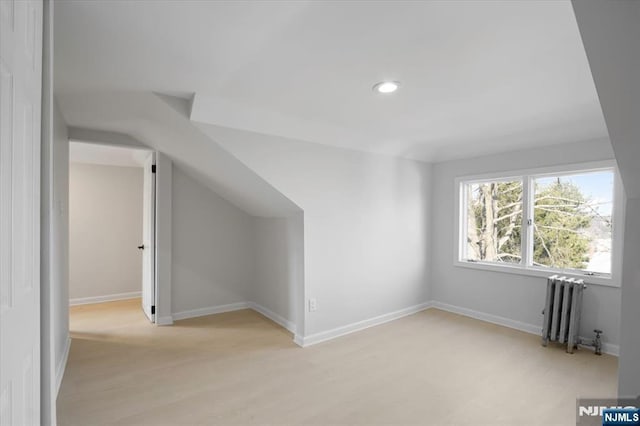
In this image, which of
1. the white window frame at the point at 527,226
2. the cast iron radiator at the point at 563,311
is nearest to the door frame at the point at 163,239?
the white window frame at the point at 527,226

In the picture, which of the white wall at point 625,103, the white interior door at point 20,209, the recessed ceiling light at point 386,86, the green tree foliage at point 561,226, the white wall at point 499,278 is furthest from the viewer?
the green tree foliage at point 561,226

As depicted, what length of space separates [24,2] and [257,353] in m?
2.88

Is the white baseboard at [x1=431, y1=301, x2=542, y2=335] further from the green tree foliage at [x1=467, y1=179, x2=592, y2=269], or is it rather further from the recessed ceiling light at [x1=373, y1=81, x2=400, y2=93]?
the recessed ceiling light at [x1=373, y1=81, x2=400, y2=93]

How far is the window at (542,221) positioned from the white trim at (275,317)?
2496 mm

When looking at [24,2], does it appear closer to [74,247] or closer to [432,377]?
[432,377]

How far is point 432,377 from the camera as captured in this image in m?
2.56

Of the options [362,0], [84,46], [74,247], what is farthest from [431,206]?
[74,247]

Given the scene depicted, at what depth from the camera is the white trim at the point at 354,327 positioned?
3.23 metres

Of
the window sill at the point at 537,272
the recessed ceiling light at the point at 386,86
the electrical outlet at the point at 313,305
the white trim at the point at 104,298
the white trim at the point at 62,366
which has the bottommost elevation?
the white trim at the point at 104,298

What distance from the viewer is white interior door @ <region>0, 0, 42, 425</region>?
0.86 metres

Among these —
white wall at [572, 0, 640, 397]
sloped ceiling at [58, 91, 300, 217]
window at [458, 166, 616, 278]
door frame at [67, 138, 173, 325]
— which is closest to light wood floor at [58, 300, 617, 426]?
door frame at [67, 138, 173, 325]

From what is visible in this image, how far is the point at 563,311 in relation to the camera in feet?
10.3

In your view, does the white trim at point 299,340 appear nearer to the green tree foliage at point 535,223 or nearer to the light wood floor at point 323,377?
the light wood floor at point 323,377

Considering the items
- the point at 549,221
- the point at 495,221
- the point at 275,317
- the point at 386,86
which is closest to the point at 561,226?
the point at 549,221
